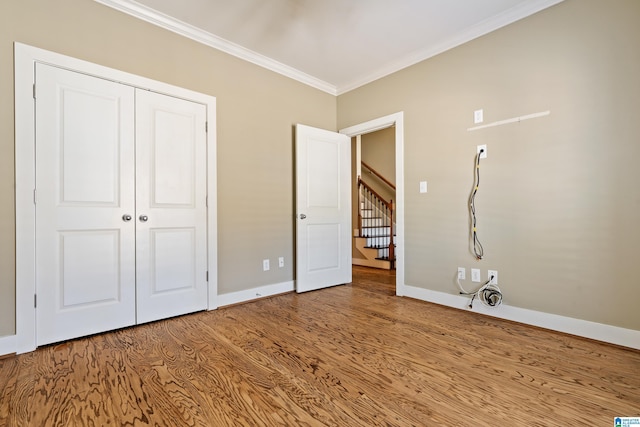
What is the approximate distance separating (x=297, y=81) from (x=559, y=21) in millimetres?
2510

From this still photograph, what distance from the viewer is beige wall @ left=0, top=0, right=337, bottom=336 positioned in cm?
197

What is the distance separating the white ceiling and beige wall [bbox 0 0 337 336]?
5.5 inches

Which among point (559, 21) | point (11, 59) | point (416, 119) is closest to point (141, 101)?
point (11, 59)

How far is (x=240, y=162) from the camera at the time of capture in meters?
3.12

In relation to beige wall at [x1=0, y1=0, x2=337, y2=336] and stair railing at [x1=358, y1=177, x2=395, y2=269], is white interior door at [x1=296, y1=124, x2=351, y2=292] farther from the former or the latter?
stair railing at [x1=358, y1=177, x2=395, y2=269]

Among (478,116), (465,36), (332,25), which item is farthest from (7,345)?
(465,36)

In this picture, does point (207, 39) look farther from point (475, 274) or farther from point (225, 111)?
point (475, 274)

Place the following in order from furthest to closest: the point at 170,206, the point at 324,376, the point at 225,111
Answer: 1. the point at 225,111
2. the point at 170,206
3. the point at 324,376

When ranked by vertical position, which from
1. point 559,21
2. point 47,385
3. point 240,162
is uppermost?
point 559,21

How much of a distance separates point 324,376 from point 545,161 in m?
2.32

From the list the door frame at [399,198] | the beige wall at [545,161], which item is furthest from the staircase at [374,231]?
the beige wall at [545,161]

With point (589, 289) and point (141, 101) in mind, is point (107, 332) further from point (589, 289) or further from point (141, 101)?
point (589, 289)

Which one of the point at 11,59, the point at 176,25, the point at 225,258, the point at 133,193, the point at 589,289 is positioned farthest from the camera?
the point at 225,258

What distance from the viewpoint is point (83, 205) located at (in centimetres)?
222
